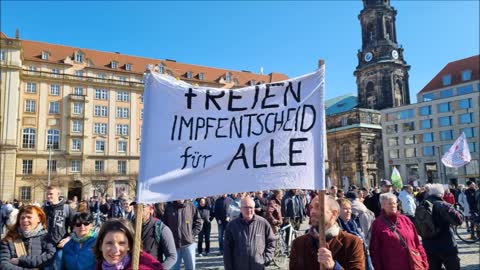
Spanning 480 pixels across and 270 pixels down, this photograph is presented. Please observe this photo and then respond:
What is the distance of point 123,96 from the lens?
5850cm

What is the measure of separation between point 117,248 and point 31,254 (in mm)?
2041

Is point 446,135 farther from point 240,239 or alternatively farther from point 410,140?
point 240,239

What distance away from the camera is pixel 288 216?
39.5ft

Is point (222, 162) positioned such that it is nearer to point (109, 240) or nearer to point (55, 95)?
point (109, 240)

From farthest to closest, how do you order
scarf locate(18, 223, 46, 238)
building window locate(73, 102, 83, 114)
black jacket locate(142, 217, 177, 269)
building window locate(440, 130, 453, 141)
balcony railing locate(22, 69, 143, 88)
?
building window locate(440, 130, 453, 141), building window locate(73, 102, 83, 114), balcony railing locate(22, 69, 143, 88), black jacket locate(142, 217, 177, 269), scarf locate(18, 223, 46, 238)

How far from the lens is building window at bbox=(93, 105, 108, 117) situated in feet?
184

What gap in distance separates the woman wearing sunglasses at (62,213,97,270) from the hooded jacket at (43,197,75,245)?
1225 millimetres

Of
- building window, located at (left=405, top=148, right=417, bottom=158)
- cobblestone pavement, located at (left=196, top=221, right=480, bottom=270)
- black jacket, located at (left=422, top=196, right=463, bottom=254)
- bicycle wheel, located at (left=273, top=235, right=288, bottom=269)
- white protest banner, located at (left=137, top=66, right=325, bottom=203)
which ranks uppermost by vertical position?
building window, located at (left=405, top=148, right=417, bottom=158)

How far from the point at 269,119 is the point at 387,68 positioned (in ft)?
226

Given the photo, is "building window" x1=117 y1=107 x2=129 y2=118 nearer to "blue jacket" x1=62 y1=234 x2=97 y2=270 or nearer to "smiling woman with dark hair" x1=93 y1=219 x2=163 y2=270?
"blue jacket" x1=62 y1=234 x2=97 y2=270

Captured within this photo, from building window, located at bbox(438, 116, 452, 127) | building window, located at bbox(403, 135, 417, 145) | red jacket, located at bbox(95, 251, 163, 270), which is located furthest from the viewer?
building window, located at bbox(403, 135, 417, 145)

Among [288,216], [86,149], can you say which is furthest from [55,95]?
[288,216]

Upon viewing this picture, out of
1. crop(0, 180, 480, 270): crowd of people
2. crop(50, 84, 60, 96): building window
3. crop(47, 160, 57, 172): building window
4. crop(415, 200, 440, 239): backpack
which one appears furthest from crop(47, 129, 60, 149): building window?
crop(415, 200, 440, 239): backpack

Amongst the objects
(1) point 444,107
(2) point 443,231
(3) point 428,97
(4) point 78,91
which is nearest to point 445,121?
(1) point 444,107
